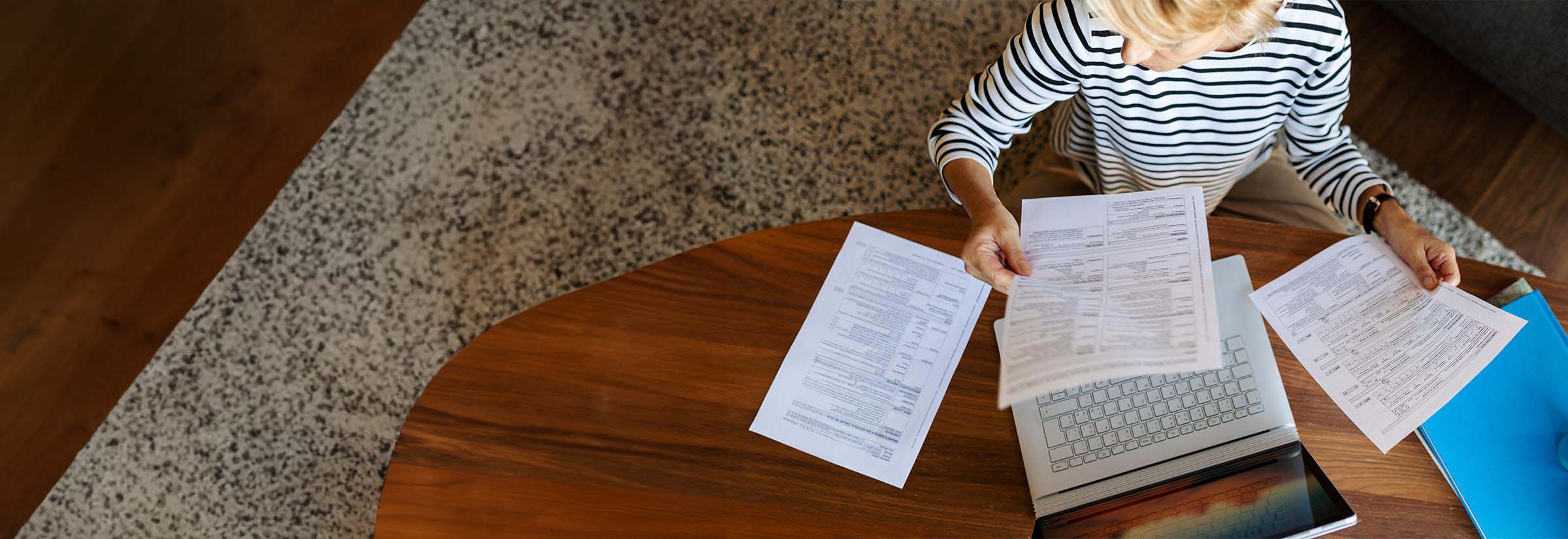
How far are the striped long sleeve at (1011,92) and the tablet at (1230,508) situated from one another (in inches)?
14.7

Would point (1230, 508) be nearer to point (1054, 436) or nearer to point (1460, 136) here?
point (1054, 436)

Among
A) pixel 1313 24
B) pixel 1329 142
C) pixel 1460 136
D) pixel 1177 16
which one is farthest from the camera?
pixel 1460 136

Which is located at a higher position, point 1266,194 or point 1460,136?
point 1460,136

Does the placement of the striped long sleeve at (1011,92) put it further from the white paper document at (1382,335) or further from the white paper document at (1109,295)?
the white paper document at (1382,335)

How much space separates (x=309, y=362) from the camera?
1522 mm

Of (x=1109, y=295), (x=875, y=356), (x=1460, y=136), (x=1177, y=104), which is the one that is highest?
(x=1460, y=136)

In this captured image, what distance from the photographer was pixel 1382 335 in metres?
0.85

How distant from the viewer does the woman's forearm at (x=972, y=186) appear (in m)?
0.89

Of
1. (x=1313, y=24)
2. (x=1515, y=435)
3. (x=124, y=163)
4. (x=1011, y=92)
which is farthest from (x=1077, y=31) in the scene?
(x=124, y=163)

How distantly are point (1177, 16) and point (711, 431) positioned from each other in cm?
57

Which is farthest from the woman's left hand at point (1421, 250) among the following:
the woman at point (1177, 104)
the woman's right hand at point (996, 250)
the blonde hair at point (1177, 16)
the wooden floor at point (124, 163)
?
the wooden floor at point (124, 163)

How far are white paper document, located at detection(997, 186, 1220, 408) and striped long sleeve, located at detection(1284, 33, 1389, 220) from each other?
0.21m

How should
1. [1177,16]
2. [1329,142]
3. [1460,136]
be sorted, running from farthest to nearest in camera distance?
[1460,136], [1329,142], [1177,16]

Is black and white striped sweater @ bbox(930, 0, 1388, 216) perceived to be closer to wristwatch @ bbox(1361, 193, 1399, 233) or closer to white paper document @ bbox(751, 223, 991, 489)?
wristwatch @ bbox(1361, 193, 1399, 233)
